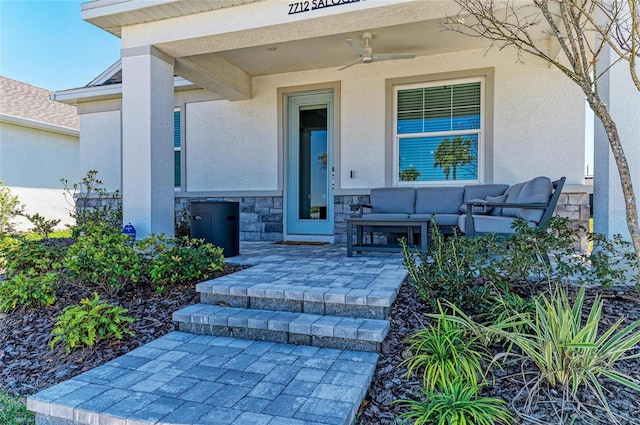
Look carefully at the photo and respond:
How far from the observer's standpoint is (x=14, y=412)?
1964 millimetres

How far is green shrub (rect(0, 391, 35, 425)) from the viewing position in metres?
1.90

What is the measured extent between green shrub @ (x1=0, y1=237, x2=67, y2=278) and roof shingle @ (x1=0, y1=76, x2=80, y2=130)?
7.76 metres

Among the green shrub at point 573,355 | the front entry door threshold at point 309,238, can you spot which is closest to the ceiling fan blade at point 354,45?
the front entry door threshold at point 309,238

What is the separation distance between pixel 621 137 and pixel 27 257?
5.55 meters

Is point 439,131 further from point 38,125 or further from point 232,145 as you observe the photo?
point 38,125

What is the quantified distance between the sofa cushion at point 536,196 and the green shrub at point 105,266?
3.77 meters

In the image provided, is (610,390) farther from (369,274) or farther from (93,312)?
(93,312)

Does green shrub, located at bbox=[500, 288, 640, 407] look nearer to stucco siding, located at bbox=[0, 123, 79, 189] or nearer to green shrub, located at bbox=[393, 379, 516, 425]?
green shrub, located at bbox=[393, 379, 516, 425]

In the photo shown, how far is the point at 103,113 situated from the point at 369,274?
23.7 feet

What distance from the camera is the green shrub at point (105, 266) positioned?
311cm

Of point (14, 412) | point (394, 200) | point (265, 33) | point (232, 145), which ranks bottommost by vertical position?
point (14, 412)

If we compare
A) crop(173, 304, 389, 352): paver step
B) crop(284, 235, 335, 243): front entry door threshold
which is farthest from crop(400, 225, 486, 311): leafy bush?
crop(284, 235, 335, 243): front entry door threshold

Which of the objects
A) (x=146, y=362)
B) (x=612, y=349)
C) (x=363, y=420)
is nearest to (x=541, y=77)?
(x=612, y=349)

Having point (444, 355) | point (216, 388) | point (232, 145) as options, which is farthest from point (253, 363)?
point (232, 145)
